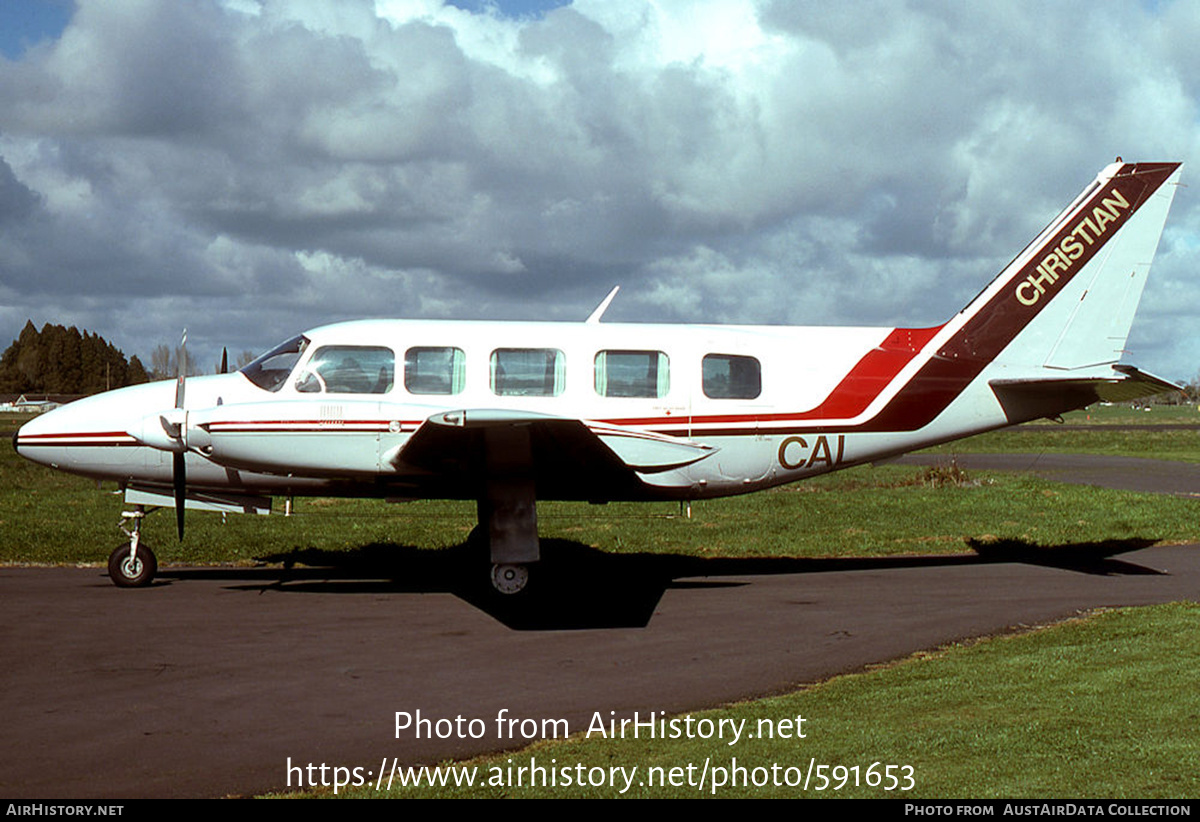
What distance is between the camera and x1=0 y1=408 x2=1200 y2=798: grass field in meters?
6.06

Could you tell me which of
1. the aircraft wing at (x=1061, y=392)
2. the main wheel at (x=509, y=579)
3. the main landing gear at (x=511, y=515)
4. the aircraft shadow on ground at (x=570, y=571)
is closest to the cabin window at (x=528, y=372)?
the main landing gear at (x=511, y=515)

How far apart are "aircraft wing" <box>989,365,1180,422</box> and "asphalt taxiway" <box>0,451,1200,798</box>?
2396mm

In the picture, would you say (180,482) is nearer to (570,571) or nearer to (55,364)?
(570,571)

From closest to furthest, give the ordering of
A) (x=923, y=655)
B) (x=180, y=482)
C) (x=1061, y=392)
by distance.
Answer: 1. (x=923, y=655)
2. (x=180, y=482)
3. (x=1061, y=392)

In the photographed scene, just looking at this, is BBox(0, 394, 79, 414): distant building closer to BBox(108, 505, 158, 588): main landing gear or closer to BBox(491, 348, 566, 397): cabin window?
BBox(108, 505, 158, 588): main landing gear

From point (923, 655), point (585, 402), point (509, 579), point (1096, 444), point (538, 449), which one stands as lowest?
point (923, 655)

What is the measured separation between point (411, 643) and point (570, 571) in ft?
16.9

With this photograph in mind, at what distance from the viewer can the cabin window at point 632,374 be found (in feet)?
43.7

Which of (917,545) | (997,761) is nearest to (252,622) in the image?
(997,761)

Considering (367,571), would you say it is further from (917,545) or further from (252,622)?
(917,545)

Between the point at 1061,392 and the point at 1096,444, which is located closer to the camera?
the point at 1061,392

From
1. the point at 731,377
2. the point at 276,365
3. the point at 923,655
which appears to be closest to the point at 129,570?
the point at 276,365

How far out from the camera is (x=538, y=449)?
1209 centimetres

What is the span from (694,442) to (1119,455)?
120 feet
